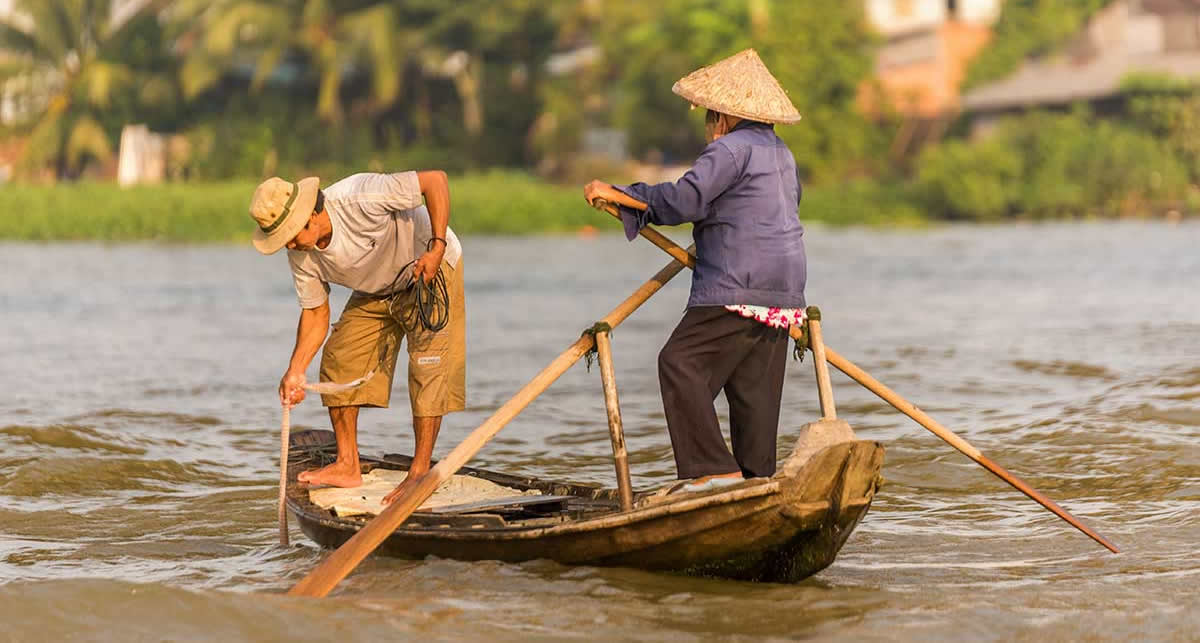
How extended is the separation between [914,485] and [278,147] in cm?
3070

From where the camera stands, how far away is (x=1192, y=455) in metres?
7.39

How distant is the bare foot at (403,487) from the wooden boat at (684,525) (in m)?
0.17

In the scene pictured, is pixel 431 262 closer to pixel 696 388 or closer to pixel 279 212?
pixel 279 212

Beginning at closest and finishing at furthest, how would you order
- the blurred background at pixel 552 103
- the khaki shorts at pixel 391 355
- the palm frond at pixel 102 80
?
the khaki shorts at pixel 391 355, the blurred background at pixel 552 103, the palm frond at pixel 102 80

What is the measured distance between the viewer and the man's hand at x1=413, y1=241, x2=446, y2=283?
557 cm

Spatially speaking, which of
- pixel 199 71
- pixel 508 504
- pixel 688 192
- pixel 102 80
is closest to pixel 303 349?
pixel 508 504

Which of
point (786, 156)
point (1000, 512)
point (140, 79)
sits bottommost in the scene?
point (1000, 512)

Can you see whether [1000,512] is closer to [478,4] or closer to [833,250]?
[833,250]

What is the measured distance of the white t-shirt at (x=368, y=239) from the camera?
556cm

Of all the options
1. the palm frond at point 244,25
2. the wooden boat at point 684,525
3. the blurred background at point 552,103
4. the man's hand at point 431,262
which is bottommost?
the wooden boat at point 684,525

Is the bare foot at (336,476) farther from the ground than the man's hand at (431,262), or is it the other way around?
the man's hand at (431,262)

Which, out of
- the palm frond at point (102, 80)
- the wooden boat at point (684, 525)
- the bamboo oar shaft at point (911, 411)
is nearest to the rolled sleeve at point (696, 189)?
the bamboo oar shaft at point (911, 411)

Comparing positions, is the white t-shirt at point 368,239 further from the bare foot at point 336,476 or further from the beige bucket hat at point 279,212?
the bare foot at point 336,476

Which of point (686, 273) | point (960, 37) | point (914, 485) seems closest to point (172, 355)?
point (914, 485)
